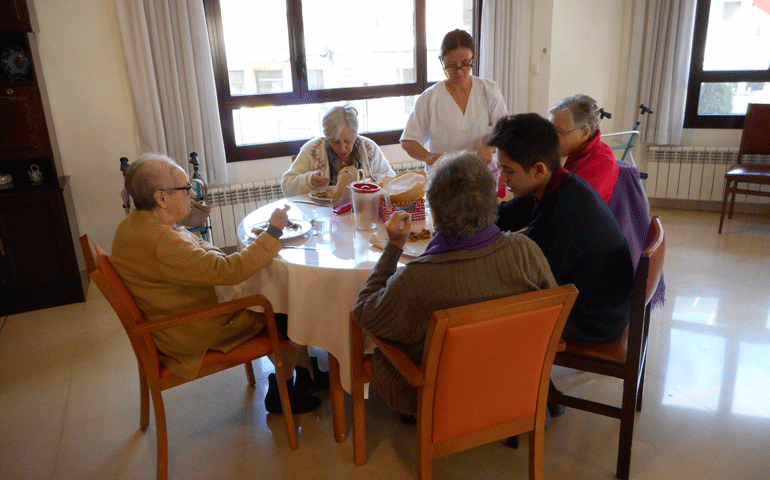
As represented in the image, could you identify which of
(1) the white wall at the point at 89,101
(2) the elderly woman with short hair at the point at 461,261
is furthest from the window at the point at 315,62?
(2) the elderly woman with short hair at the point at 461,261

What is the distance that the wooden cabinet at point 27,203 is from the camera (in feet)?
10.0

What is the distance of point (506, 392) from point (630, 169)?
1.27 m

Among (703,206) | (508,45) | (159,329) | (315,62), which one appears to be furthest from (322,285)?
(703,206)

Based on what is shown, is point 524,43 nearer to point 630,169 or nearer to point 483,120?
point 483,120

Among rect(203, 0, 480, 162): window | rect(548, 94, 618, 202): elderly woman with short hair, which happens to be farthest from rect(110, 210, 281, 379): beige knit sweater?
rect(203, 0, 480, 162): window

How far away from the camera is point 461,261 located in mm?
1335

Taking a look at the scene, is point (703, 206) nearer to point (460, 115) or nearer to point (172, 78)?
point (460, 115)

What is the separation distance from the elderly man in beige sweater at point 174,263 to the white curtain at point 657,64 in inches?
161

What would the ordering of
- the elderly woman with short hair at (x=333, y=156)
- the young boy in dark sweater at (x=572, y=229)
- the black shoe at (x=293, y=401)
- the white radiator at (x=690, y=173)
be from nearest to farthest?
the young boy in dark sweater at (x=572, y=229)
the black shoe at (x=293, y=401)
the elderly woman with short hair at (x=333, y=156)
the white radiator at (x=690, y=173)

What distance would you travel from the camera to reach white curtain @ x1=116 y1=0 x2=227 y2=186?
336 centimetres

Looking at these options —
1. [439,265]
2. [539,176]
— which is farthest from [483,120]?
[439,265]

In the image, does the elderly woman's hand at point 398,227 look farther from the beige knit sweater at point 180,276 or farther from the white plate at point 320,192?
the white plate at point 320,192

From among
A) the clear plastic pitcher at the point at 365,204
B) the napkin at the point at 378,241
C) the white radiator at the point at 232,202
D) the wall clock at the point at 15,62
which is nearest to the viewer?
the napkin at the point at 378,241

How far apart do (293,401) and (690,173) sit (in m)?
4.15
